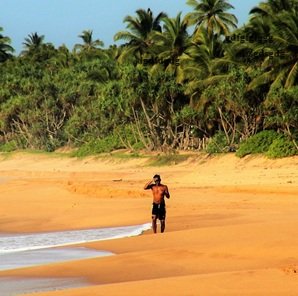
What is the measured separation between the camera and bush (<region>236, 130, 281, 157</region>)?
3475 centimetres

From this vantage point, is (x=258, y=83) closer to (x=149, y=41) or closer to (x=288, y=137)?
(x=288, y=137)

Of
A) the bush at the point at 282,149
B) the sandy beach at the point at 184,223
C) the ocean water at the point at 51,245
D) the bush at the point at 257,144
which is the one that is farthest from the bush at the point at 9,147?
the ocean water at the point at 51,245

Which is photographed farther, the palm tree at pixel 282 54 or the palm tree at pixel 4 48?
the palm tree at pixel 4 48

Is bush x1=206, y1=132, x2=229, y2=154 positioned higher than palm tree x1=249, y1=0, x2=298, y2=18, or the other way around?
palm tree x1=249, y1=0, x2=298, y2=18

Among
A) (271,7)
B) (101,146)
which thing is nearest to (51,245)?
(271,7)

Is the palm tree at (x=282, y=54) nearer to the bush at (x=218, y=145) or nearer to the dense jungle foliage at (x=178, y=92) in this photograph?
the dense jungle foliage at (x=178, y=92)

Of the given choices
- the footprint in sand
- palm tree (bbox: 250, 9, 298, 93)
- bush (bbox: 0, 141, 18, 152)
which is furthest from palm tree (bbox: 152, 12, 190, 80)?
the footprint in sand

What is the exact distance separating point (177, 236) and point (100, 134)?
42205 mm

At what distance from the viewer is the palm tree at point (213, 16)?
51.9m

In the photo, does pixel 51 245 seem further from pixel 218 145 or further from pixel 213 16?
pixel 213 16

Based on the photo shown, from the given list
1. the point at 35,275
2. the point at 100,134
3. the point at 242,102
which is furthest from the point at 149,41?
the point at 35,275

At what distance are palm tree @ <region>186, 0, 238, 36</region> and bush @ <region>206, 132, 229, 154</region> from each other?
14038 millimetres

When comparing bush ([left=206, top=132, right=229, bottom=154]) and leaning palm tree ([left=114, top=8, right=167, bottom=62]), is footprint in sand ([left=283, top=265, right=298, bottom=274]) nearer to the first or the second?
bush ([left=206, top=132, right=229, bottom=154])

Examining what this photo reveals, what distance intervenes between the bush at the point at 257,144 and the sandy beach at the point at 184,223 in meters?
0.57
